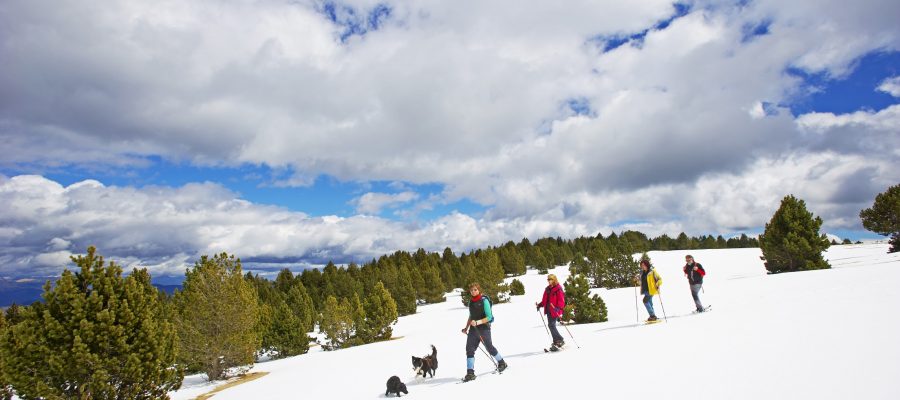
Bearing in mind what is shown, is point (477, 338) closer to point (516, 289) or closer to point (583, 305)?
point (583, 305)

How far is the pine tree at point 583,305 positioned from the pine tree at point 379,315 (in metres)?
14.0

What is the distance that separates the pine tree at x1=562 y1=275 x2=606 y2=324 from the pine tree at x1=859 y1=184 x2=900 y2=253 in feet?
110

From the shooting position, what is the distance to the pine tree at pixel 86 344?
10359 millimetres

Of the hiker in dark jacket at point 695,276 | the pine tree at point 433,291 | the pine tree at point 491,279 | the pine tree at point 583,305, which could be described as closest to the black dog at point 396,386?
the hiker in dark jacket at point 695,276

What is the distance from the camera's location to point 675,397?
6.44 m

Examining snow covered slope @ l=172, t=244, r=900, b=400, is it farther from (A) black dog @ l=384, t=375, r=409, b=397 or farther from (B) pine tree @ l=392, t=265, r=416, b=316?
(B) pine tree @ l=392, t=265, r=416, b=316

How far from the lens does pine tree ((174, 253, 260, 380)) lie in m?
21.1

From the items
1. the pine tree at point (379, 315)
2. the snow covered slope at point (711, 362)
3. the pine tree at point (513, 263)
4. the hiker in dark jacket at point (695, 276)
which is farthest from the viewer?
the pine tree at point (513, 263)

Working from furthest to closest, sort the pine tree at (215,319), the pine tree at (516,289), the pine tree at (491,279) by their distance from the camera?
the pine tree at (516,289) → the pine tree at (491,279) → the pine tree at (215,319)

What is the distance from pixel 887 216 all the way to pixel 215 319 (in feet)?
176

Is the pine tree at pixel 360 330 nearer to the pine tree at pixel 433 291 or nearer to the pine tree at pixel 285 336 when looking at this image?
the pine tree at pixel 285 336

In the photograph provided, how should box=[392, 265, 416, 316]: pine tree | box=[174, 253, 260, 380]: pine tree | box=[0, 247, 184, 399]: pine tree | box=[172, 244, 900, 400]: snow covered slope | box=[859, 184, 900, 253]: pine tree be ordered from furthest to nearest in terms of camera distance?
1. box=[392, 265, 416, 316]: pine tree
2. box=[859, 184, 900, 253]: pine tree
3. box=[174, 253, 260, 380]: pine tree
4. box=[0, 247, 184, 399]: pine tree
5. box=[172, 244, 900, 400]: snow covered slope

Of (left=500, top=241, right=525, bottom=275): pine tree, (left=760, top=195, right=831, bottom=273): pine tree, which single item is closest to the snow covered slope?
(left=760, top=195, right=831, bottom=273): pine tree

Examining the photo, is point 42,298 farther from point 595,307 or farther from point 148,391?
point 595,307
